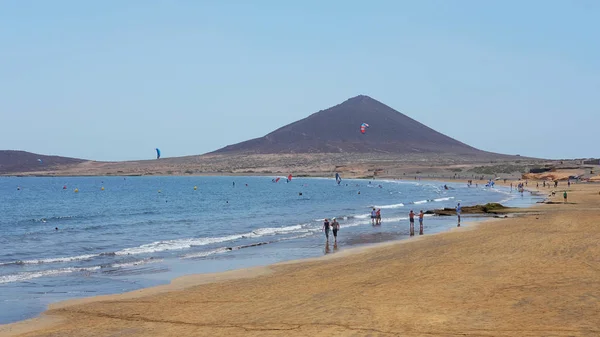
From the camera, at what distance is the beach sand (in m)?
12.7

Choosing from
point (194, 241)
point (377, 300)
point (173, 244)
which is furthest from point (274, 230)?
point (377, 300)

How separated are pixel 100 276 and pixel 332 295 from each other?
9746 mm

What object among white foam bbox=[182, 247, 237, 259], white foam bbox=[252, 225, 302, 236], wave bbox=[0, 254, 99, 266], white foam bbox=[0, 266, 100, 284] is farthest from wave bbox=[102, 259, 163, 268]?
white foam bbox=[252, 225, 302, 236]

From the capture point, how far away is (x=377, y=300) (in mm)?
15203

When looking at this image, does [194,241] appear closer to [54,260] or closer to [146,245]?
[146,245]

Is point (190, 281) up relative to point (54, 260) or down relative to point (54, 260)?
up

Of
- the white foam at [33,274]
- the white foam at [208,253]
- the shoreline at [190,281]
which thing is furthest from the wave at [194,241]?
the shoreline at [190,281]

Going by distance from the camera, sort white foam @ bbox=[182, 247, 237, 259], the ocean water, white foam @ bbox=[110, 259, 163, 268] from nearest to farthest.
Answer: the ocean water < white foam @ bbox=[110, 259, 163, 268] < white foam @ bbox=[182, 247, 237, 259]

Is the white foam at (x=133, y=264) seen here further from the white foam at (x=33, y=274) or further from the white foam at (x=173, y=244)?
the white foam at (x=173, y=244)

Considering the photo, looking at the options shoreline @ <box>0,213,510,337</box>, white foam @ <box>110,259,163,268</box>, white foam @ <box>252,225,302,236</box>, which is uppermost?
shoreline @ <box>0,213,510,337</box>

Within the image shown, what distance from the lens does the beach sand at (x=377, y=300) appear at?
12672 millimetres

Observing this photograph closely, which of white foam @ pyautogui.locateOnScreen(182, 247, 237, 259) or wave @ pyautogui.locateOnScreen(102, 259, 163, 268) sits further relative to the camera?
white foam @ pyautogui.locateOnScreen(182, 247, 237, 259)

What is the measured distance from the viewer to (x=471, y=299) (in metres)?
14.7

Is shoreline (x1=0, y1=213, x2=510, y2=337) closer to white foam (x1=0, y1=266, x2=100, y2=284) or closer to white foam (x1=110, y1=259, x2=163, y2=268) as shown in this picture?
white foam (x1=110, y1=259, x2=163, y2=268)
